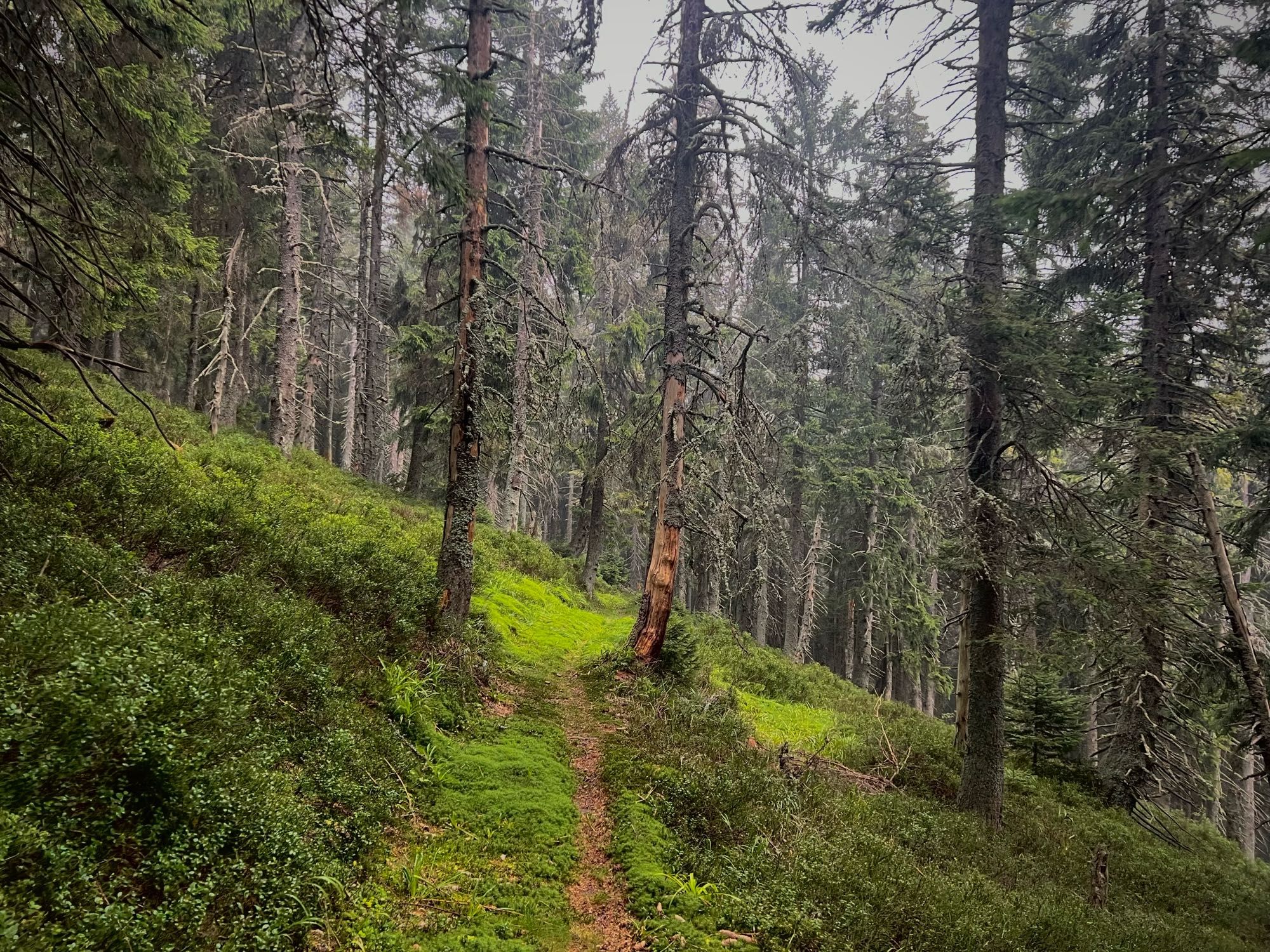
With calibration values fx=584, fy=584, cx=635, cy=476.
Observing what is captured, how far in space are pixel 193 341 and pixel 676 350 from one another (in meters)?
16.5

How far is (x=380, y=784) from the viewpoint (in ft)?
15.7

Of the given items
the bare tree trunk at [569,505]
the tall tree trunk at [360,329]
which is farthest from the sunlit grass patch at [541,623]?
the bare tree trunk at [569,505]

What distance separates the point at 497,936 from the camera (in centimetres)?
384

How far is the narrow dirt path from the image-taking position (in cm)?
424

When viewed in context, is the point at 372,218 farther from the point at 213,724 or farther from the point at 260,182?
the point at 213,724

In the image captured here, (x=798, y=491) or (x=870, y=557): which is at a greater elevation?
(x=798, y=491)

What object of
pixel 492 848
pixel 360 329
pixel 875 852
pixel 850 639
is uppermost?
pixel 360 329

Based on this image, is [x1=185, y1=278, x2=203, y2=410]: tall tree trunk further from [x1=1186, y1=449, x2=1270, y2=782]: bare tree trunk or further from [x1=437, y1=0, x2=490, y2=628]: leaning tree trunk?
[x1=1186, y1=449, x2=1270, y2=782]: bare tree trunk

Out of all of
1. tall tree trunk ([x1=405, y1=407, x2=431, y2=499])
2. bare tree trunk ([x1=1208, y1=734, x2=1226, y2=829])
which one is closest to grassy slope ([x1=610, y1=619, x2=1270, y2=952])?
bare tree trunk ([x1=1208, y1=734, x2=1226, y2=829])

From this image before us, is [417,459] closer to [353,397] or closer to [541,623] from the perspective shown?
[541,623]

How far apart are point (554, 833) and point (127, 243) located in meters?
10.9

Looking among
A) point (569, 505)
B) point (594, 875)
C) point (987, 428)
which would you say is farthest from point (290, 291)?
point (569, 505)

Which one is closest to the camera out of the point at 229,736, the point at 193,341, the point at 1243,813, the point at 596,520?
the point at 229,736

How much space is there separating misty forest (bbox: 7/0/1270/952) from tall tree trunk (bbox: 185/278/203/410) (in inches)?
10.3
